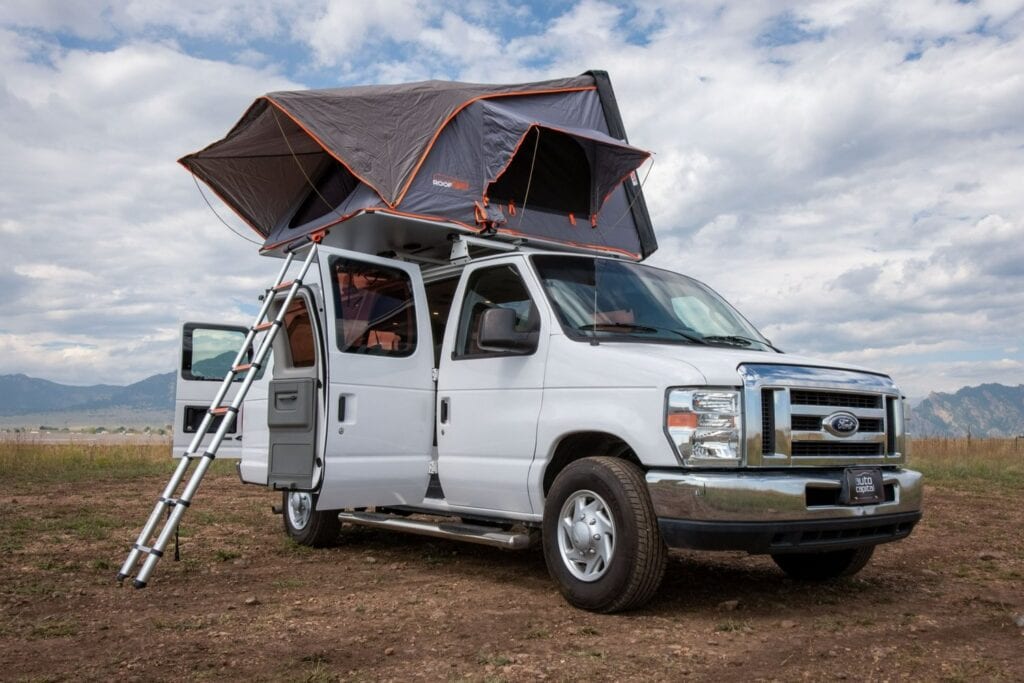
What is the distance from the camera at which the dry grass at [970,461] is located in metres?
14.6

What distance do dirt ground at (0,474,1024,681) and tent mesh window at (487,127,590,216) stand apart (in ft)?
9.26

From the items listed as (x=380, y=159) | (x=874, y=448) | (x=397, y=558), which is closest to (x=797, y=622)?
(x=874, y=448)

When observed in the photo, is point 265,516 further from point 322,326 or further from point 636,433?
point 636,433

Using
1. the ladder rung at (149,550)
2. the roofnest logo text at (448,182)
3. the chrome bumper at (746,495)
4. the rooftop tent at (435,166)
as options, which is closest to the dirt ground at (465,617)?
the ladder rung at (149,550)

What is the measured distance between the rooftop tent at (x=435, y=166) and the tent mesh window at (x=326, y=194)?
0.02m

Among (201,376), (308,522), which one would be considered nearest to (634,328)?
(308,522)

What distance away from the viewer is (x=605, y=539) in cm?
519

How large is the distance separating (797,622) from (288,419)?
3629mm

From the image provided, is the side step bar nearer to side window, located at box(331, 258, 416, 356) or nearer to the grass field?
the grass field

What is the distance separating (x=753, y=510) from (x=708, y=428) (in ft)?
1.57

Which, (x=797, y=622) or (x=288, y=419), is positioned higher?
(x=288, y=419)

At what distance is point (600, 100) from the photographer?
8141mm

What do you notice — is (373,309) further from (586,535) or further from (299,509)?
(586,535)

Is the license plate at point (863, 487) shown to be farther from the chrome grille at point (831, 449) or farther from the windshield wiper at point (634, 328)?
the windshield wiper at point (634, 328)
